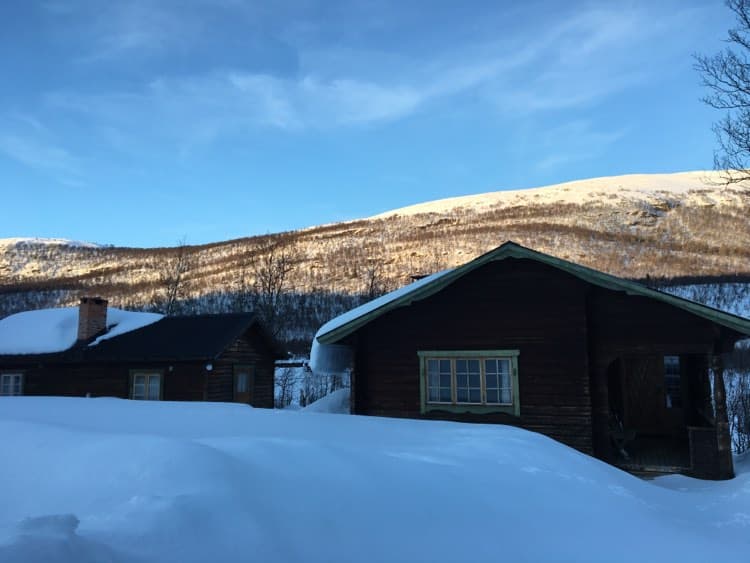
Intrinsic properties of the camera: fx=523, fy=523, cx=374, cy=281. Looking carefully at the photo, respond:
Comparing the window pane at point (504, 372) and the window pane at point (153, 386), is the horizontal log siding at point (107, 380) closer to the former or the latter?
the window pane at point (153, 386)

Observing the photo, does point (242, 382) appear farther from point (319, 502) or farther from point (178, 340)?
point (319, 502)

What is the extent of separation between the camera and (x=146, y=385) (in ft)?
63.2

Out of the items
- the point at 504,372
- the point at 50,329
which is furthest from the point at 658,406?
the point at 50,329

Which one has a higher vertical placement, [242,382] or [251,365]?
[251,365]

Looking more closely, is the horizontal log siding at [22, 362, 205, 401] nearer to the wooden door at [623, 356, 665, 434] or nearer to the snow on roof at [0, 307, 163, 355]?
the snow on roof at [0, 307, 163, 355]

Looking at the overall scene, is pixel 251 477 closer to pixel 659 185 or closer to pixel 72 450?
pixel 72 450

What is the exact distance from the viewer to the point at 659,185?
3324 inches

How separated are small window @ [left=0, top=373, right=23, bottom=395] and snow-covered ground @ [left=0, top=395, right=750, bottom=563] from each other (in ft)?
63.7

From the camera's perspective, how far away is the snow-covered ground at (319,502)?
2229 mm

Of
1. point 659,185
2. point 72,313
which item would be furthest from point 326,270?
point 659,185

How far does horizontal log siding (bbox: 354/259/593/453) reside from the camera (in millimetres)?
11219

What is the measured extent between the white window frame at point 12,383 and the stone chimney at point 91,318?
3057 millimetres

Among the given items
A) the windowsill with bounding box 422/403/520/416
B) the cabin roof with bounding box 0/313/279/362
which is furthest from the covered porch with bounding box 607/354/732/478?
the cabin roof with bounding box 0/313/279/362

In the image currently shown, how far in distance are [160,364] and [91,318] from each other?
13.6 ft
